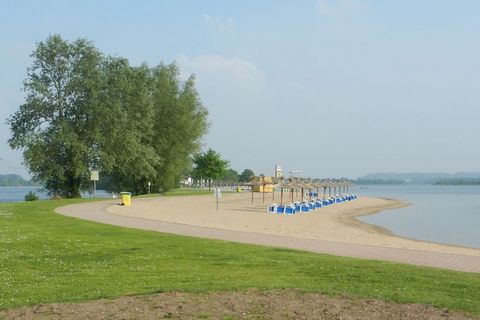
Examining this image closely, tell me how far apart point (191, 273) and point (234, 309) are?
3.04 m

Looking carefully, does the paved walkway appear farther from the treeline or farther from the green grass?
the treeline

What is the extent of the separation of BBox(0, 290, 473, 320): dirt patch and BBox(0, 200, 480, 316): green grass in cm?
39

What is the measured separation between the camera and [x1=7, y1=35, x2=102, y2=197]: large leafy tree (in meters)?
43.4

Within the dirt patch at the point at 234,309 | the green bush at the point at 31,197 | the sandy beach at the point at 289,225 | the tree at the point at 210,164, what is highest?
the tree at the point at 210,164

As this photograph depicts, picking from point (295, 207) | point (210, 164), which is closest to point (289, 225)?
point (295, 207)

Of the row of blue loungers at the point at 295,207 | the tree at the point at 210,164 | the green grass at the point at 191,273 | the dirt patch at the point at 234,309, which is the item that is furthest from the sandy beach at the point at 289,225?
the tree at the point at 210,164

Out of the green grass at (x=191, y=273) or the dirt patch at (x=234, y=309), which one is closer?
the dirt patch at (x=234, y=309)

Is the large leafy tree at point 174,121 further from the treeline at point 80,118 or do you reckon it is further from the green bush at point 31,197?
the green bush at point 31,197

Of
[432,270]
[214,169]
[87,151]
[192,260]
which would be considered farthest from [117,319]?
[214,169]

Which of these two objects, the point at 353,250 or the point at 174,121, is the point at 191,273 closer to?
the point at 353,250

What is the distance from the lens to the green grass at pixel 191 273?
8328 millimetres

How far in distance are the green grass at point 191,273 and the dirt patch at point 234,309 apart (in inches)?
15.3

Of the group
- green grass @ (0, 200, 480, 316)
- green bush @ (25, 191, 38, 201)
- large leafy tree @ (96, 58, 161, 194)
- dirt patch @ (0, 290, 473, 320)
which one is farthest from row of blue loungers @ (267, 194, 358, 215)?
→ dirt patch @ (0, 290, 473, 320)

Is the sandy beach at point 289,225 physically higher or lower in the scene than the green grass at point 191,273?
lower
